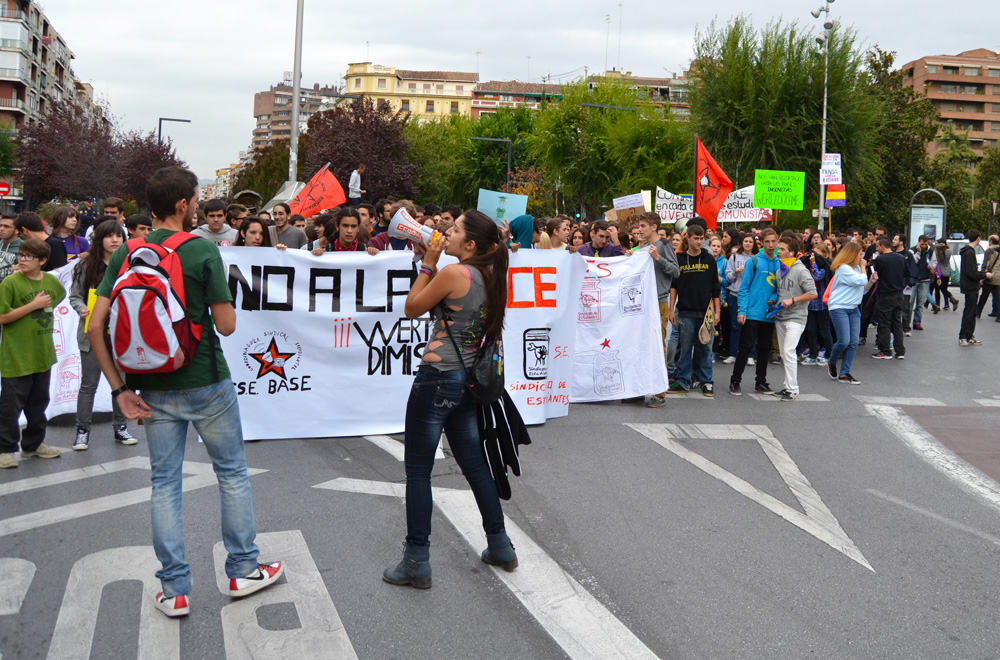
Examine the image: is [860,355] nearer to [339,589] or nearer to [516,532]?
[516,532]

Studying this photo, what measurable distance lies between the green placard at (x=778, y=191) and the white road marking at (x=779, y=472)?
15390 millimetres

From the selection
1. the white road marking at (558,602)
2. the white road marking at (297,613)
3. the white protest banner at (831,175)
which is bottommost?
the white road marking at (297,613)

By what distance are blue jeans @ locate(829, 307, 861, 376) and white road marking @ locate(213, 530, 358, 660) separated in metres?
8.43

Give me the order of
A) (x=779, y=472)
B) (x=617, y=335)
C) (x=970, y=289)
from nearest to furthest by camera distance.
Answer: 1. (x=779, y=472)
2. (x=617, y=335)
3. (x=970, y=289)

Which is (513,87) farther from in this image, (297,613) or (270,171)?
(297,613)

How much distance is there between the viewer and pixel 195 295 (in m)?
4.03

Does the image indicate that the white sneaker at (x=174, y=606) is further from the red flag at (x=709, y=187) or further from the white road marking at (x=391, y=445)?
the red flag at (x=709, y=187)

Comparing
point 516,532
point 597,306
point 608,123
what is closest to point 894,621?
point 516,532

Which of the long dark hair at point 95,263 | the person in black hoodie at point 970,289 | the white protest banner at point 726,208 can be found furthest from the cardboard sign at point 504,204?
the white protest banner at point 726,208

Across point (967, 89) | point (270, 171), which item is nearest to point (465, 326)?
point (270, 171)

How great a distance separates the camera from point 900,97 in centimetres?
4519

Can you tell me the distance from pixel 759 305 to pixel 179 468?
25.0ft

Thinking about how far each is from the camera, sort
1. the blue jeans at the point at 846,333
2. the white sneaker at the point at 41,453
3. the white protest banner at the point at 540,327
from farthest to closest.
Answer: the blue jeans at the point at 846,333 < the white protest banner at the point at 540,327 < the white sneaker at the point at 41,453

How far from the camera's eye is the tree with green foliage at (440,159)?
2729 inches
